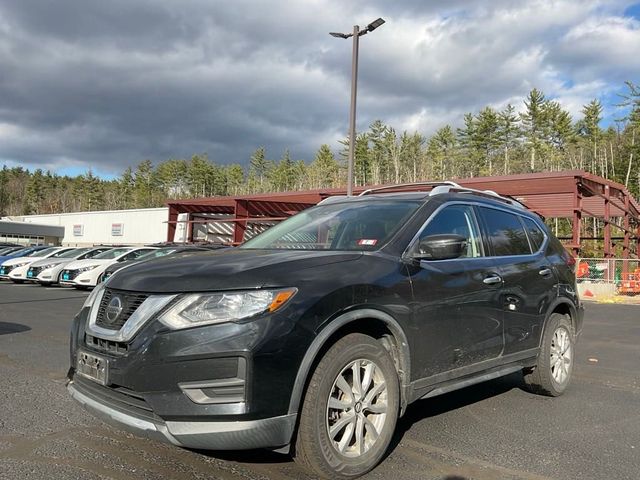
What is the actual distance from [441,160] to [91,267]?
53.3 metres

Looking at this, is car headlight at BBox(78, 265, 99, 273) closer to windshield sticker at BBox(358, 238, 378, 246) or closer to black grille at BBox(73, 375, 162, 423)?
black grille at BBox(73, 375, 162, 423)

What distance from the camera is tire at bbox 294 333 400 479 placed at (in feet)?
10.00

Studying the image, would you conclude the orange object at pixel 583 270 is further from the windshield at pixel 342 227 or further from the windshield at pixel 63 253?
the windshield at pixel 63 253

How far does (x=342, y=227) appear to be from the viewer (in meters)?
4.34

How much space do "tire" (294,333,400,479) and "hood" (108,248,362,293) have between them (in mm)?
514

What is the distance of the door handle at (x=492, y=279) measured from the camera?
431 centimetres

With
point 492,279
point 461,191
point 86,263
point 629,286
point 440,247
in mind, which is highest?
point 461,191

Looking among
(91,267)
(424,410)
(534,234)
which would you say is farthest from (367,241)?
(91,267)

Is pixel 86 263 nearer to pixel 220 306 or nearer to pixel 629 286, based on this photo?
pixel 220 306

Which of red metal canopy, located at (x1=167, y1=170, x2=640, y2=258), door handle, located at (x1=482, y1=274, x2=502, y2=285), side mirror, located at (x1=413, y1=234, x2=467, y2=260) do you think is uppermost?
red metal canopy, located at (x1=167, y1=170, x2=640, y2=258)

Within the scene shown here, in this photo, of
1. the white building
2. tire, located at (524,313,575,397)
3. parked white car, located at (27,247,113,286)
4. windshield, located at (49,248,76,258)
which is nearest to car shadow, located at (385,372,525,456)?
tire, located at (524,313,575,397)

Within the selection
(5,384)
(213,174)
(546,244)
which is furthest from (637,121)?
(213,174)

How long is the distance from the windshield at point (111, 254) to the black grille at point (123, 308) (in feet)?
53.0

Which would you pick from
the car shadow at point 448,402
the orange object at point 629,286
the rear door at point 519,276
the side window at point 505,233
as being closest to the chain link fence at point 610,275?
the orange object at point 629,286
